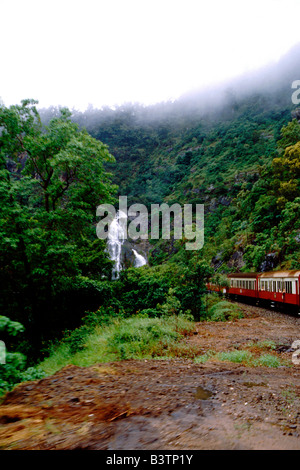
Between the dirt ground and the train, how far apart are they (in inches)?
365

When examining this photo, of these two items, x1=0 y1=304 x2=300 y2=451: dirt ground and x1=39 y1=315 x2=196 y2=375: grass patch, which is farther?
x1=39 y1=315 x2=196 y2=375: grass patch

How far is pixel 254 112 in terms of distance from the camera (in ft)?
323

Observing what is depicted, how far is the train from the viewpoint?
1465 centimetres

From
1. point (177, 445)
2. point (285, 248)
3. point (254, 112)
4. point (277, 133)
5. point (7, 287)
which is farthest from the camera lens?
point (254, 112)

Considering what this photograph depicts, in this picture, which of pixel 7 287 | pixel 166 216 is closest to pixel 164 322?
pixel 7 287

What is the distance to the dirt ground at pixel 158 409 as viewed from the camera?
2.76 m

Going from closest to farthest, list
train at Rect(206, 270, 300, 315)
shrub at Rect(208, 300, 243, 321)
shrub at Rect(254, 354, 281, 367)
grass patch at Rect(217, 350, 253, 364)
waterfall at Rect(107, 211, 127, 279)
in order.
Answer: shrub at Rect(254, 354, 281, 367), grass patch at Rect(217, 350, 253, 364), shrub at Rect(208, 300, 243, 321), train at Rect(206, 270, 300, 315), waterfall at Rect(107, 211, 127, 279)

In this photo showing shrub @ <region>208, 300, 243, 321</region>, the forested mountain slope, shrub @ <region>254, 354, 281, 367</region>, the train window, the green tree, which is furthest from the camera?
the forested mountain slope

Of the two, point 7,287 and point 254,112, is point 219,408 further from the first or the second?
point 254,112

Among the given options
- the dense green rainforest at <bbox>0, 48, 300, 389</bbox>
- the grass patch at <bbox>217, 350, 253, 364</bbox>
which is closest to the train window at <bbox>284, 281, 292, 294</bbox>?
the dense green rainforest at <bbox>0, 48, 300, 389</bbox>

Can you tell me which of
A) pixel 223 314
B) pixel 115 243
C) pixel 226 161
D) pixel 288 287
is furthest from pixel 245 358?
pixel 226 161

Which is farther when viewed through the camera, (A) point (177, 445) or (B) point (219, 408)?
(B) point (219, 408)

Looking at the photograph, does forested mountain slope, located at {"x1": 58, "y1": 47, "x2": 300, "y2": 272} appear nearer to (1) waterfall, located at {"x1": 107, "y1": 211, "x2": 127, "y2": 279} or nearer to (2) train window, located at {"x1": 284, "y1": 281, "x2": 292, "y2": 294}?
(2) train window, located at {"x1": 284, "y1": 281, "x2": 292, "y2": 294}

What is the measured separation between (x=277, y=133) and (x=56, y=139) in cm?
7080
